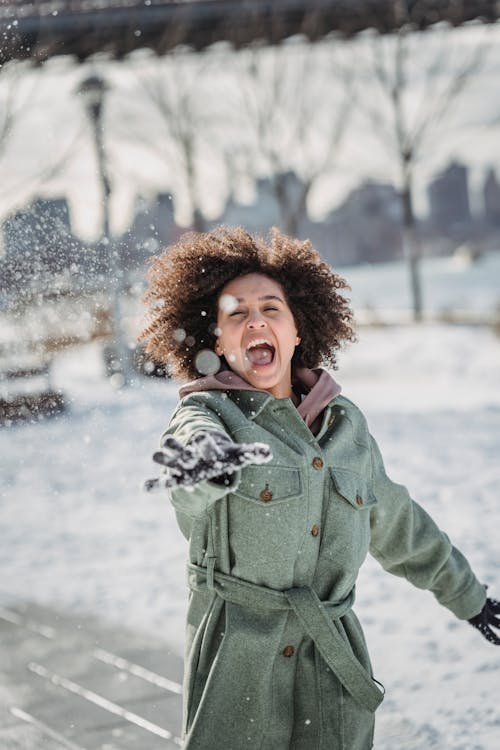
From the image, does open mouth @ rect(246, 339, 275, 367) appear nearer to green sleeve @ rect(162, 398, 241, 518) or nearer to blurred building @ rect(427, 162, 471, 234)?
green sleeve @ rect(162, 398, 241, 518)

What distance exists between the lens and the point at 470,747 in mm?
2809

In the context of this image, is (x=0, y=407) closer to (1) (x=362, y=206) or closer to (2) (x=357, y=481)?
(2) (x=357, y=481)

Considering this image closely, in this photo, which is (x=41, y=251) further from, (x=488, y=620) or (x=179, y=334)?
(x=488, y=620)

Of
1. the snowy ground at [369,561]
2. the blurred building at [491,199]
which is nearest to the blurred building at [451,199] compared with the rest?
the blurred building at [491,199]

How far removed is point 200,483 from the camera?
170 cm

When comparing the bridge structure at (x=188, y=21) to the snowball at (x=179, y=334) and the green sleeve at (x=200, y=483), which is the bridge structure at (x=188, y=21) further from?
the green sleeve at (x=200, y=483)

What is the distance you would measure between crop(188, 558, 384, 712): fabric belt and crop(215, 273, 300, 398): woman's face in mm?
430

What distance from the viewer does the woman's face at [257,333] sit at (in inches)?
82.7

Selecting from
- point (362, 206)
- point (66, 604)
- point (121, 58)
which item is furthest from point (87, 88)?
point (362, 206)

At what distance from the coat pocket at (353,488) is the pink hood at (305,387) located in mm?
131

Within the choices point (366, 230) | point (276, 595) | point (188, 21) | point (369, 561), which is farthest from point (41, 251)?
point (366, 230)

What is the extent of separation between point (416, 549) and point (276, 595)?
53 centimetres

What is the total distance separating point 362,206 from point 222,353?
229ft

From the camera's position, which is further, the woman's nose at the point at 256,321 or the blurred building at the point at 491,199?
the blurred building at the point at 491,199
